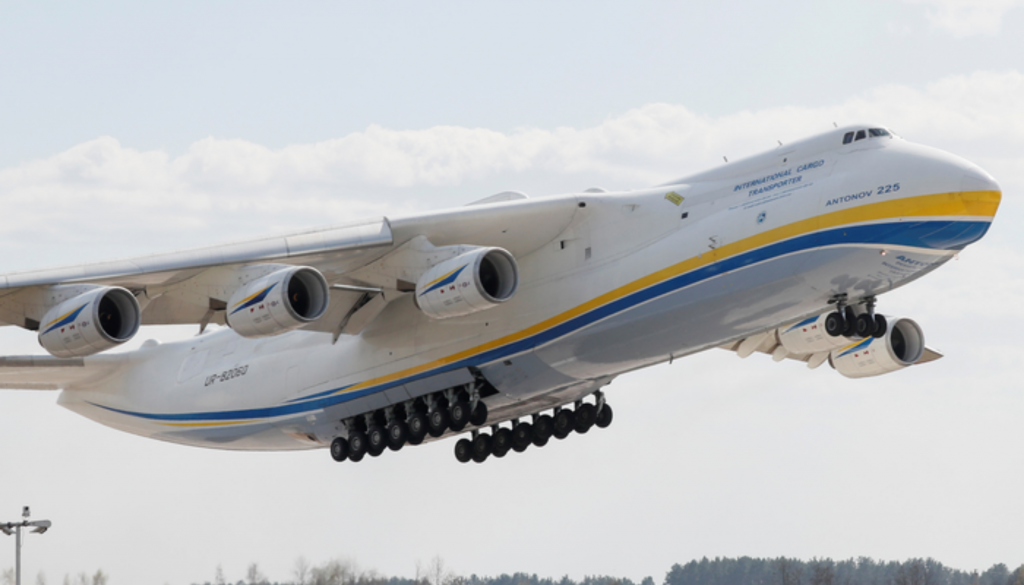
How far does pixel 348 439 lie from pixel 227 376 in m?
2.26

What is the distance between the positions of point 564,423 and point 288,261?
169 inches

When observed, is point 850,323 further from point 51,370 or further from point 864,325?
point 51,370

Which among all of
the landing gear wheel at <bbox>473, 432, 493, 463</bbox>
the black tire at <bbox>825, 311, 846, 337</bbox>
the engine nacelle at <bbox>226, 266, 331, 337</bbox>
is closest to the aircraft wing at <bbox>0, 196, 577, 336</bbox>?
the engine nacelle at <bbox>226, 266, 331, 337</bbox>

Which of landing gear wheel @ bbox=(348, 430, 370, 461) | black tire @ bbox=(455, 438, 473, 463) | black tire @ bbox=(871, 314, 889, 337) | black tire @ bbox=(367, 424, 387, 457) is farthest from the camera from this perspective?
black tire @ bbox=(455, 438, 473, 463)

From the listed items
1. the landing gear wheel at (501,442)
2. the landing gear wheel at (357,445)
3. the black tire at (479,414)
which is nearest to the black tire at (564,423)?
the landing gear wheel at (501,442)

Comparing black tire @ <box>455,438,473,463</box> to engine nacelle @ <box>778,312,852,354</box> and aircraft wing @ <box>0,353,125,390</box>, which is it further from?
aircraft wing @ <box>0,353,125,390</box>

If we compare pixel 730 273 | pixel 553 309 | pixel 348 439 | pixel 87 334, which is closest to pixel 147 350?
pixel 348 439

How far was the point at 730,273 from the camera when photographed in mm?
12578

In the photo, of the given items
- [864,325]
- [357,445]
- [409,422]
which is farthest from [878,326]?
[357,445]

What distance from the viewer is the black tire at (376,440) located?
15.2m

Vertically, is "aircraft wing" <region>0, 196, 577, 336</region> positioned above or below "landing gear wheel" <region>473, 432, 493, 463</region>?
above

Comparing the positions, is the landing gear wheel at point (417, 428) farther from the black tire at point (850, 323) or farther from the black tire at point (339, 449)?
the black tire at point (850, 323)

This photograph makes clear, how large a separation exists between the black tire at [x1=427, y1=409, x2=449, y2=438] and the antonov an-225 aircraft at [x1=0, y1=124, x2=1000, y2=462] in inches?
0.7

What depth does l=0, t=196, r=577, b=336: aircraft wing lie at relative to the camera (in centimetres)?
1320
